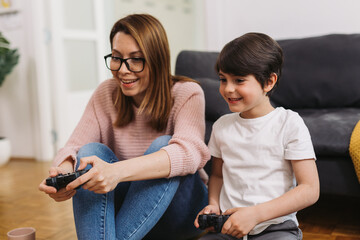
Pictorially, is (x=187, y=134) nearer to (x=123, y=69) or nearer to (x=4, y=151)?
(x=123, y=69)

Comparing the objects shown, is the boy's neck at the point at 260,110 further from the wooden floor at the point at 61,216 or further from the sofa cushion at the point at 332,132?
the wooden floor at the point at 61,216

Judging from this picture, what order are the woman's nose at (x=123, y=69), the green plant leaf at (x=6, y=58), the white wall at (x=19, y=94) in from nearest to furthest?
the woman's nose at (x=123, y=69), the green plant leaf at (x=6, y=58), the white wall at (x=19, y=94)

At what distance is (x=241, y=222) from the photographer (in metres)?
0.99

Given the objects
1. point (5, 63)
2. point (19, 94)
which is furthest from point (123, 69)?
point (19, 94)

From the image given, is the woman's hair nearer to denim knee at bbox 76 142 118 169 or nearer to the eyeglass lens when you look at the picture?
the eyeglass lens

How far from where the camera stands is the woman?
1134mm

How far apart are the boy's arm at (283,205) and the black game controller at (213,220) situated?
0.02m

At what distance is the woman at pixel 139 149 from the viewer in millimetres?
1134

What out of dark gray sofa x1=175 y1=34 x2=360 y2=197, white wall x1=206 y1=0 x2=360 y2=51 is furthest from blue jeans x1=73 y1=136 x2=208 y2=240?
white wall x1=206 y1=0 x2=360 y2=51

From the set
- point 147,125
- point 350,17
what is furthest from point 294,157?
point 350,17

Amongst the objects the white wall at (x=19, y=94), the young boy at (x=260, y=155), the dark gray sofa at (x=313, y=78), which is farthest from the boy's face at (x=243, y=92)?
the white wall at (x=19, y=94)

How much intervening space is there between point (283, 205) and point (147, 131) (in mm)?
530

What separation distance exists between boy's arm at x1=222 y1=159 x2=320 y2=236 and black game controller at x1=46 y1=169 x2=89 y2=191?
396 millimetres

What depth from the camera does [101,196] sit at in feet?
3.78
